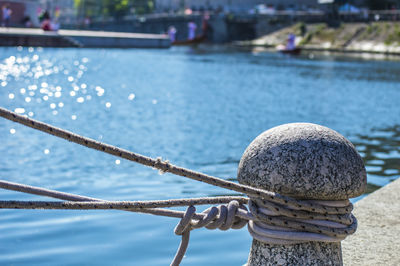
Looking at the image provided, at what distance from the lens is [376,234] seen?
16.3 feet

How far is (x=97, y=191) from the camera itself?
8648 mm

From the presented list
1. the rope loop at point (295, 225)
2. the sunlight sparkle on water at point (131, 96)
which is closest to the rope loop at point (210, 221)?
the rope loop at point (295, 225)

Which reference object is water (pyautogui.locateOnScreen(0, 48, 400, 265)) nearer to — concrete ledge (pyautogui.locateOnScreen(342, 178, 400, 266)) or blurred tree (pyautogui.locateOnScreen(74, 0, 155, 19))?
concrete ledge (pyautogui.locateOnScreen(342, 178, 400, 266))

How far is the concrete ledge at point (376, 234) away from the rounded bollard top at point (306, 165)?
3.93 ft

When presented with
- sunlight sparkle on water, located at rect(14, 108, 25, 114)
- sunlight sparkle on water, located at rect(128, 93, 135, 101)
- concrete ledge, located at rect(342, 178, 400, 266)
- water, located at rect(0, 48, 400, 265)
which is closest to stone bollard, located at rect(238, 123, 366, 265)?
concrete ledge, located at rect(342, 178, 400, 266)

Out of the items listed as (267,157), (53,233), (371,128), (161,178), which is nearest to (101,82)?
(371,128)

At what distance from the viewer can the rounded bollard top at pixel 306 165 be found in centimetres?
329

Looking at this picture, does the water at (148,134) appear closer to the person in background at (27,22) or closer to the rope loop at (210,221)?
the rope loop at (210,221)

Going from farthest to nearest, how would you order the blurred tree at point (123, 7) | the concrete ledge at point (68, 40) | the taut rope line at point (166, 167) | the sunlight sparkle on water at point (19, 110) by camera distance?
the blurred tree at point (123, 7), the concrete ledge at point (68, 40), the sunlight sparkle on water at point (19, 110), the taut rope line at point (166, 167)

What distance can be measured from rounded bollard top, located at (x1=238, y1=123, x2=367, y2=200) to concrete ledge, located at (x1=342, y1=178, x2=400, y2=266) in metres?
1.20

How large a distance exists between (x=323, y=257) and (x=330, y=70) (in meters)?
35.4

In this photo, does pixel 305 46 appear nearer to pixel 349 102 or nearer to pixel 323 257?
pixel 349 102

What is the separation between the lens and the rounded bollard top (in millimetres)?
3291

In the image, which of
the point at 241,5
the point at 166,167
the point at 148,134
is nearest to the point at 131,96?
the point at 148,134
